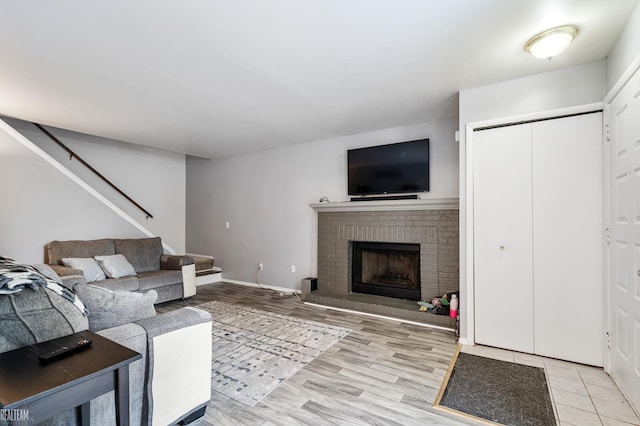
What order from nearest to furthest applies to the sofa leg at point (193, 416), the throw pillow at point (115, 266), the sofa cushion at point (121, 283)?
1. the sofa leg at point (193, 416)
2. the sofa cushion at point (121, 283)
3. the throw pillow at point (115, 266)

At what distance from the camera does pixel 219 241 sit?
19.9ft

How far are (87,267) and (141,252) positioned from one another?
2.82 ft

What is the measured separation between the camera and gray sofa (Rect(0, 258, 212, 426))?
1.35 m

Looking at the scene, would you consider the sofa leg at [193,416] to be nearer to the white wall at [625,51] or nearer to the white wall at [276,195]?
the white wall at [276,195]

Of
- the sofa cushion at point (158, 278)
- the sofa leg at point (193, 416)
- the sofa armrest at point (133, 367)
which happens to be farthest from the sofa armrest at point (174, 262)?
the sofa armrest at point (133, 367)

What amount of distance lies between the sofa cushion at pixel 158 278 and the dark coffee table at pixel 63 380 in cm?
314

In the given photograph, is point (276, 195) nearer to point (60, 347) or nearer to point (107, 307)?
point (107, 307)

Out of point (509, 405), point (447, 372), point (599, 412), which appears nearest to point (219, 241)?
point (447, 372)

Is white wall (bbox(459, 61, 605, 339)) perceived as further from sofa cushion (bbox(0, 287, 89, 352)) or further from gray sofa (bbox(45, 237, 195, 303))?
gray sofa (bbox(45, 237, 195, 303))

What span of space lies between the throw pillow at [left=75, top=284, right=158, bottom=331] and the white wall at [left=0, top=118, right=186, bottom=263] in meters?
3.40

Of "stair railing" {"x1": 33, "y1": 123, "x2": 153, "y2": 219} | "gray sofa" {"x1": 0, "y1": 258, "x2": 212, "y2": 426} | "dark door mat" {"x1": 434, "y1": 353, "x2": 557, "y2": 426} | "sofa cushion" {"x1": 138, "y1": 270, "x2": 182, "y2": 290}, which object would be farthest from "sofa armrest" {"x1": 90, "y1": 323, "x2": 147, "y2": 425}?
"stair railing" {"x1": 33, "y1": 123, "x2": 153, "y2": 219}

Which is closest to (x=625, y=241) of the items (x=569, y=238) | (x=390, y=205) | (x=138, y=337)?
(x=569, y=238)

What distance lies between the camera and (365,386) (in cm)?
224

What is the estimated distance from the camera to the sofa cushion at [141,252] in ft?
15.4
